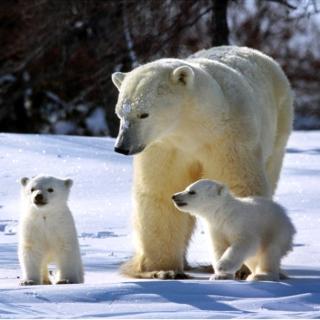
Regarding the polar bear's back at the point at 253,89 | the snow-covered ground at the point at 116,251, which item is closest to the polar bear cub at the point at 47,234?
the snow-covered ground at the point at 116,251

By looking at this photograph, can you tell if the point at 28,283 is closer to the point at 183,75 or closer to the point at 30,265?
the point at 30,265

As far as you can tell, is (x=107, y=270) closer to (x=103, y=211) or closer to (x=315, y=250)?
(x=315, y=250)

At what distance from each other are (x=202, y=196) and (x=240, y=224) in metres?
0.27

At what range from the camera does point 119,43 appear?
62.0 feet

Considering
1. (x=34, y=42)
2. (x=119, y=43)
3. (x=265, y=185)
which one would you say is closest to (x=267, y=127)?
(x=265, y=185)

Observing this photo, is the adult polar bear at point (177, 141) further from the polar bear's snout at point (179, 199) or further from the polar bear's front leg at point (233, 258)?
the polar bear's front leg at point (233, 258)

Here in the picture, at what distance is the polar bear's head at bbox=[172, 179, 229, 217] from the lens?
7086mm

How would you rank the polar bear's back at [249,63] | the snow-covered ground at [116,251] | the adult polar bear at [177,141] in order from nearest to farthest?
the snow-covered ground at [116,251], the adult polar bear at [177,141], the polar bear's back at [249,63]

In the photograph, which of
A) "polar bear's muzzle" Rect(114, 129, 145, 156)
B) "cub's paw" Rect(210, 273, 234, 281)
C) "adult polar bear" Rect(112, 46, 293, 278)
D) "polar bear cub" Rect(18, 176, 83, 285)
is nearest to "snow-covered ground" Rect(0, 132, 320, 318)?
"cub's paw" Rect(210, 273, 234, 281)

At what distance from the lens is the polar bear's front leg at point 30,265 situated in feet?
23.2

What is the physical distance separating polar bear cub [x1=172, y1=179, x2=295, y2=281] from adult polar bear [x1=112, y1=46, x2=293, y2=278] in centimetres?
43

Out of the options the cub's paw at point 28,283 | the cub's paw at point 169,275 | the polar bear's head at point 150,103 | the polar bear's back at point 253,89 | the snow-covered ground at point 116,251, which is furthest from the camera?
the polar bear's back at point 253,89

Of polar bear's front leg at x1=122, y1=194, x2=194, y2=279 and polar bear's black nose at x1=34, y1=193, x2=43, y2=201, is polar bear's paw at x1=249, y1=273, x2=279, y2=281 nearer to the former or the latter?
polar bear's front leg at x1=122, y1=194, x2=194, y2=279

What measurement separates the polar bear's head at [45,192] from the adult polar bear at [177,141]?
430mm
